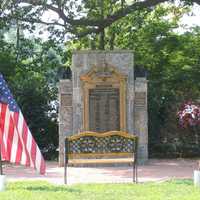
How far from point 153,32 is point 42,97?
18.2ft

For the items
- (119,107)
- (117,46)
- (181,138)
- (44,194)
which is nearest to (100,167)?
(119,107)

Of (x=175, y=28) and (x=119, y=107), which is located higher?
(x=175, y=28)

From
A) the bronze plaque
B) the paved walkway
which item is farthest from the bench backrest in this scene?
the bronze plaque

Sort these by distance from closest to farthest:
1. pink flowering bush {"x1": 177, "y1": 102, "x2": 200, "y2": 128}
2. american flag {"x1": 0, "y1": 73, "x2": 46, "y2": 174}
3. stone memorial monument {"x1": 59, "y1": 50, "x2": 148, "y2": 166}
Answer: american flag {"x1": 0, "y1": 73, "x2": 46, "y2": 174}, stone memorial monument {"x1": 59, "y1": 50, "x2": 148, "y2": 166}, pink flowering bush {"x1": 177, "y1": 102, "x2": 200, "y2": 128}

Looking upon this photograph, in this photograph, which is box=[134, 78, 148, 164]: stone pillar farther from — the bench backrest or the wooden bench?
the bench backrest

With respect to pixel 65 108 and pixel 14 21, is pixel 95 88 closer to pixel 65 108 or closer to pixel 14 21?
pixel 65 108

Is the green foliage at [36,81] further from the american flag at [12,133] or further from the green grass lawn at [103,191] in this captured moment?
the american flag at [12,133]

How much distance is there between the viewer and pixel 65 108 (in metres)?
16.9

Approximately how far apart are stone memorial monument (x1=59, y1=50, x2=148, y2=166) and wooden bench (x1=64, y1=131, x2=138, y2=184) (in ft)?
8.06

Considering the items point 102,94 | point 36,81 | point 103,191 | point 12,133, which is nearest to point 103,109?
point 102,94

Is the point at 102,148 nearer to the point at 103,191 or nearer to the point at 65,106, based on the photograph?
the point at 65,106

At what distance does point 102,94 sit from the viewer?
1658 cm

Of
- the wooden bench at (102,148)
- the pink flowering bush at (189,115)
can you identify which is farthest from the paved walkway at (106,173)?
the pink flowering bush at (189,115)

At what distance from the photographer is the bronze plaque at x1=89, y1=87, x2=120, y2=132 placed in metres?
16.6
